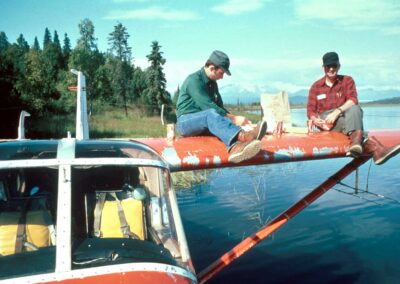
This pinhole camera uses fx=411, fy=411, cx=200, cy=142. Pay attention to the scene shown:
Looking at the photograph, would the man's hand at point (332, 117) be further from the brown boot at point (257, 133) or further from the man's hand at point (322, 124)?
the brown boot at point (257, 133)

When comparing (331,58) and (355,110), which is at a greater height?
(331,58)

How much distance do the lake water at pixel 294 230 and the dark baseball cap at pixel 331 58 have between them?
5.78 ft

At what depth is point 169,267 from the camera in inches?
118

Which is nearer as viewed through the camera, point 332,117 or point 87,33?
point 332,117

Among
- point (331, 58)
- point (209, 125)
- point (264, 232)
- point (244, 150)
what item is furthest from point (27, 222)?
point (331, 58)

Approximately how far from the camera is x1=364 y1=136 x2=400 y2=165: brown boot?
4934 millimetres

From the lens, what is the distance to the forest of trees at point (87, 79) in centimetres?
3772

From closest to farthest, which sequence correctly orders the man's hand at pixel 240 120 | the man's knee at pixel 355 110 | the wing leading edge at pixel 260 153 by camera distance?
1. the wing leading edge at pixel 260 153
2. the man's hand at pixel 240 120
3. the man's knee at pixel 355 110

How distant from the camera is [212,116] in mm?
5012

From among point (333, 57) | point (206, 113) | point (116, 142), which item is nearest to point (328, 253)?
point (333, 57)

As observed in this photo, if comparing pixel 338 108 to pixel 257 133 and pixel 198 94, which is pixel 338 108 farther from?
pixel 198 94

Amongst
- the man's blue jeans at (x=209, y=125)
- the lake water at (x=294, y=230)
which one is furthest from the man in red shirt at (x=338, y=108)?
the man's blue jeans at (x=209, y=125)

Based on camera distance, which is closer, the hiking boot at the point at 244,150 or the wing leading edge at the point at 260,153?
the hiking boot at the point at 244,150

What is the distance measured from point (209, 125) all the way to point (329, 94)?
2.16 meters
